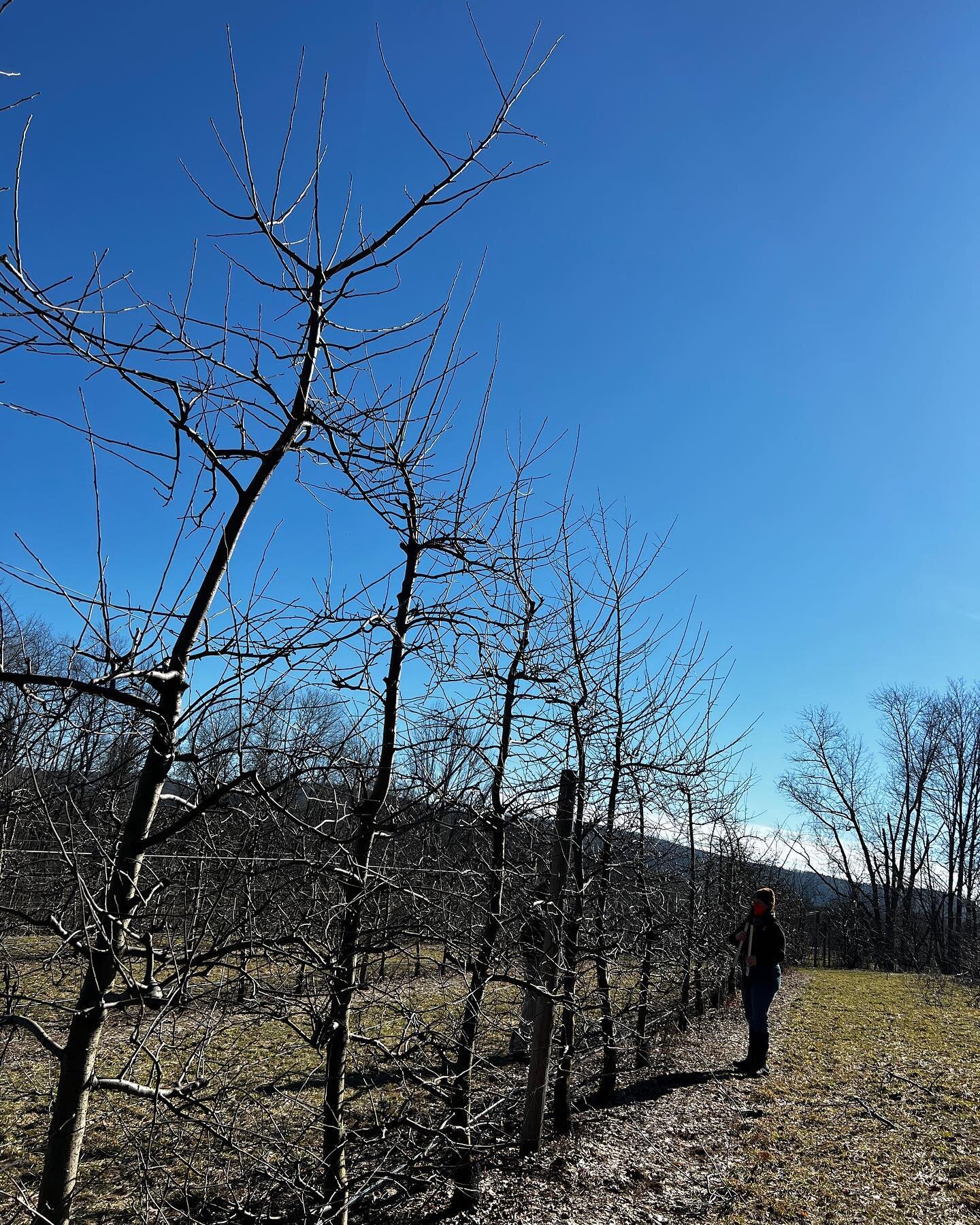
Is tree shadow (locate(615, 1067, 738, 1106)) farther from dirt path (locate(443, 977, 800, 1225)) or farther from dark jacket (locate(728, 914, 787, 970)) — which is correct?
dark jacket (locate(728, 914, 787, 970))

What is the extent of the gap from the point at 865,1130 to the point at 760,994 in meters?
1.60

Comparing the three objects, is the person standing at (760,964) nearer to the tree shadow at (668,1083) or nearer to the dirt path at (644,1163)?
the tree shadow at (668,1083)

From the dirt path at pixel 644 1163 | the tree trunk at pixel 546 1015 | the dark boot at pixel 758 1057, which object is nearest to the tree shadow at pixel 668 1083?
the dirt path at pixel 644 1163

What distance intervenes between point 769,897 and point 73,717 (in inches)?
284

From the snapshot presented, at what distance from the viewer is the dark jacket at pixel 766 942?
7.27 m

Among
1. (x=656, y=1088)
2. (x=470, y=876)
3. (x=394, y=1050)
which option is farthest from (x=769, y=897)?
(x=394, y=1050)

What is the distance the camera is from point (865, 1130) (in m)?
5.75

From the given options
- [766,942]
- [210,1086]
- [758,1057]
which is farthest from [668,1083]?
[210,1086]

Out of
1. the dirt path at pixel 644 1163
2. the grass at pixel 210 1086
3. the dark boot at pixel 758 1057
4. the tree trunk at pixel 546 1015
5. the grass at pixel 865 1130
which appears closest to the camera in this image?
the grass at pixel 210 1086

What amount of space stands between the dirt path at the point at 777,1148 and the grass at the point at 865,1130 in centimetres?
1

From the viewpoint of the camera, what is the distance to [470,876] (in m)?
3.82

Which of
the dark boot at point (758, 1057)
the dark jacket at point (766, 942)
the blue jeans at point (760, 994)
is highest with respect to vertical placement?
the dark jacket at point (766, 942)

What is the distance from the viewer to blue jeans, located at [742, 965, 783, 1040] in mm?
7254

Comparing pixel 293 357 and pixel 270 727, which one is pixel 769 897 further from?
pixel 293 357
